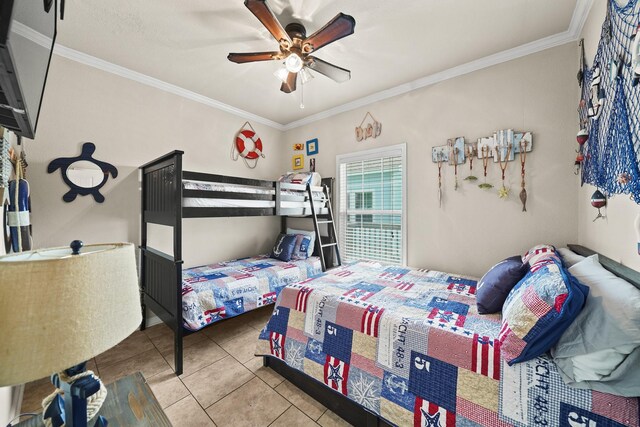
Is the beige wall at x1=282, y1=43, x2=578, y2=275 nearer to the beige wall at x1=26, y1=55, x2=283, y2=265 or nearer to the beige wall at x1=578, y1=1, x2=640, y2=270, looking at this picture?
the beige wall at x1=578, y1=1, x2=640, y2=270

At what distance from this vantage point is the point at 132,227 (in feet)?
8.90

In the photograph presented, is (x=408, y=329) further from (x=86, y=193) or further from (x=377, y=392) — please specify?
(x=86, y=193)

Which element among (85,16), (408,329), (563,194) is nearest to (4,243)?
(85,16)

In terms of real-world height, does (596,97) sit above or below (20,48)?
above

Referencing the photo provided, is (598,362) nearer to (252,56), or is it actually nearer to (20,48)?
(20,48)

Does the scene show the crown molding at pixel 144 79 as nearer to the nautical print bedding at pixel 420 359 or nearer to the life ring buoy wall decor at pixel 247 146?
the life ring buoy wall decor at pixel 247 146

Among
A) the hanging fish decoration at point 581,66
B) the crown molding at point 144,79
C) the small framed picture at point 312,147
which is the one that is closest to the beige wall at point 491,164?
the hanging fish decoration at point 581,66

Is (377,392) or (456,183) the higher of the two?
(456,183)

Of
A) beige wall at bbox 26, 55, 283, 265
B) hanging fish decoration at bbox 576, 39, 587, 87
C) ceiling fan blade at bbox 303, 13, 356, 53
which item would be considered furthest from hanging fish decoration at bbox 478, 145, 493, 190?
beige wall at bbox 26, 55, 283, 265

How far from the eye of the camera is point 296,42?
6.10 feet

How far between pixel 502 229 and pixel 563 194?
52cm

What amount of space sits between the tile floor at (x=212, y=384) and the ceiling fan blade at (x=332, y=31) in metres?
2.42

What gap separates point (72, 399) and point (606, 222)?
259 centimetres

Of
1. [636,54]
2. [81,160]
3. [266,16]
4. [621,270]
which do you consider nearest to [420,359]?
[621,270]
